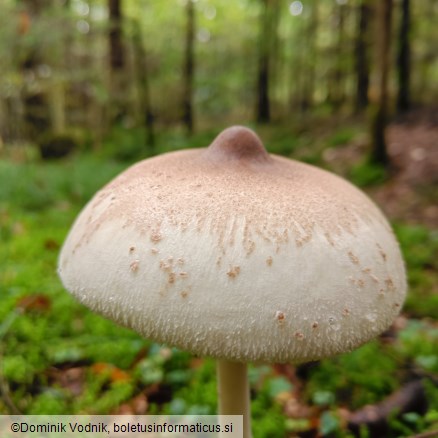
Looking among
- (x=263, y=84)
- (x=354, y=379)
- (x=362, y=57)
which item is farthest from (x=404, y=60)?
(x=354, y=379)

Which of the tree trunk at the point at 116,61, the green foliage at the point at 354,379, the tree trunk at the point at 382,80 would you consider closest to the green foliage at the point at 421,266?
the green foliage at the point at 354,379

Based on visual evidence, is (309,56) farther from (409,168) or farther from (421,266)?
(421,266)

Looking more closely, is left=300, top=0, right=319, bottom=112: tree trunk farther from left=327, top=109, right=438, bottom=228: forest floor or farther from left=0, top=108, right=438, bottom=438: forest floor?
left=0, top=108, right=438, bottom=438: forest floor

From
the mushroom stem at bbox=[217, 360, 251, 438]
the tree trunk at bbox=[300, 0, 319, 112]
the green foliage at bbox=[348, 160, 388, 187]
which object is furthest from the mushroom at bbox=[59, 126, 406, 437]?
the tree trunk at bbox=[300, 0, 319, 112]

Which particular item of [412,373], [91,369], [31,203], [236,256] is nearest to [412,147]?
[412,373]

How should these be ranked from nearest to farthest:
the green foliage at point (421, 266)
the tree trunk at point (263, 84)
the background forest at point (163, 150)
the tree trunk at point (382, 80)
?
the background forest at point (163, 150)
the green foliage at point (421, 266)
the tree trunk at point (382, 80)
the tree trunk at point (263, 84)

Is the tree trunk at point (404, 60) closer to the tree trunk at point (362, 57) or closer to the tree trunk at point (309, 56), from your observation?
the tree trunk at point (362, 57)
